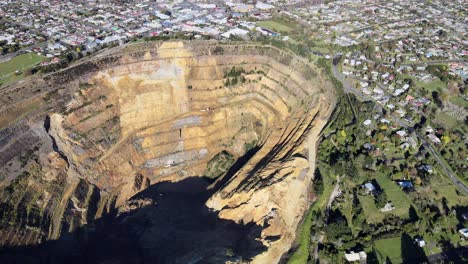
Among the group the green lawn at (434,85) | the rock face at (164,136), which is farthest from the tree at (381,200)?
the green lawn at (434,85)

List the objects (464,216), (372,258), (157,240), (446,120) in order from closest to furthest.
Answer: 1. (372,258)
2. (464,216)
3. (157,240)
4. (446,120)

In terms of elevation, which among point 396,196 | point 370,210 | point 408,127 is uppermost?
point 408,127

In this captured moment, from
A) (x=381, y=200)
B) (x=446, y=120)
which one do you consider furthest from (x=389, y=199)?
(x=446, y=120)

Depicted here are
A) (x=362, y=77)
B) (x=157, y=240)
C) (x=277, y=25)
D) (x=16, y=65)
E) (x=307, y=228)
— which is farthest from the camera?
(x=277, y=25)

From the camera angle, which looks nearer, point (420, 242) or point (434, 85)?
point (420, 242)

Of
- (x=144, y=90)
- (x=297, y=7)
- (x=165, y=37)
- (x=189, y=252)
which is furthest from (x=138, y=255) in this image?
(x=297, y=7)

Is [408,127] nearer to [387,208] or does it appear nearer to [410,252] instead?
[387,208]

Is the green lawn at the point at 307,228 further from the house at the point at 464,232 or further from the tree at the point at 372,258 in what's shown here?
the house at the point at 464,232

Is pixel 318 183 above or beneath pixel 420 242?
Answer: above
